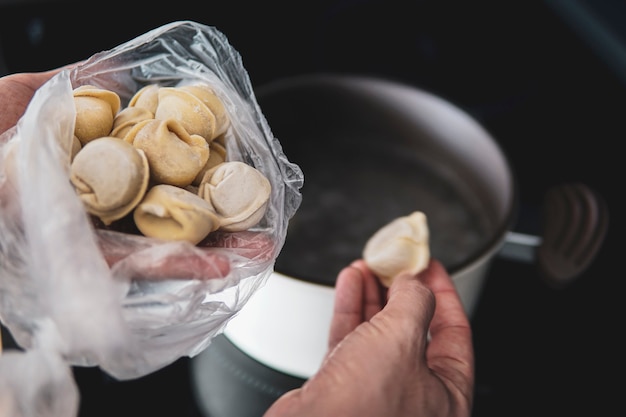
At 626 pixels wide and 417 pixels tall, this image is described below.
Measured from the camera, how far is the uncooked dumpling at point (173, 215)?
0.45 m

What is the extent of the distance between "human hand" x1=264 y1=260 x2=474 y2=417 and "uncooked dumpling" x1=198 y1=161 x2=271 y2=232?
5.4 inches

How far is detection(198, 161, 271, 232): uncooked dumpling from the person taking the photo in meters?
0.50

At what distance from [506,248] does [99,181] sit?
735mm

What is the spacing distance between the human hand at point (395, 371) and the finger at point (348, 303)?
9 cm

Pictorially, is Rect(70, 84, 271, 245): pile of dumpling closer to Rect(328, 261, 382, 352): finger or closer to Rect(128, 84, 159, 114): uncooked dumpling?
Rect(128, 84, 159, 114): uncooked dumpling

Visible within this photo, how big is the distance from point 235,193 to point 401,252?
0.27 meters

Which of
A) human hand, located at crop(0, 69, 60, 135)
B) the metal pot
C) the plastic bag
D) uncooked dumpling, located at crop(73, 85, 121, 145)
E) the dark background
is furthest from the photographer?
the dark background

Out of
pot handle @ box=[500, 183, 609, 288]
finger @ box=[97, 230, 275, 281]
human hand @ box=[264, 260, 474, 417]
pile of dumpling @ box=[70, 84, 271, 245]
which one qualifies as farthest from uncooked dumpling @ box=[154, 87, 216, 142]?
pot handle @ box=[500, 183, 609, 288]

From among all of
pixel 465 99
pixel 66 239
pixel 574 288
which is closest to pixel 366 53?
pixel 465 99

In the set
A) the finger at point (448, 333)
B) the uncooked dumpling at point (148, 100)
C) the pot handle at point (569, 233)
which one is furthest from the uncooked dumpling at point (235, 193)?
the pot handle at point (569, 233)

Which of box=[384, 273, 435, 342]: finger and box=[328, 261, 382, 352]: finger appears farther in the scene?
box=[328, 261, 382, 352]: finger

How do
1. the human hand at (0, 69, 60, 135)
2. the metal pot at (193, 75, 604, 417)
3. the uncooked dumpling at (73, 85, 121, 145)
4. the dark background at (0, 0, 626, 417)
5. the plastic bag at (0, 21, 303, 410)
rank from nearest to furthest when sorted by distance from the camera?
the plastic bag at (0, 21, 303, 410), the uncooked dumpling at (73, 85, 121, 145), the human hand at (0, 69, 60, 135), the metal pot at (193, 75, 604, 417), the dark background at (0, 0, 626, 417)

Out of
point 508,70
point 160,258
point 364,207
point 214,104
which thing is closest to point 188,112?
point 214,104

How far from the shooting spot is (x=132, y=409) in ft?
2.59
